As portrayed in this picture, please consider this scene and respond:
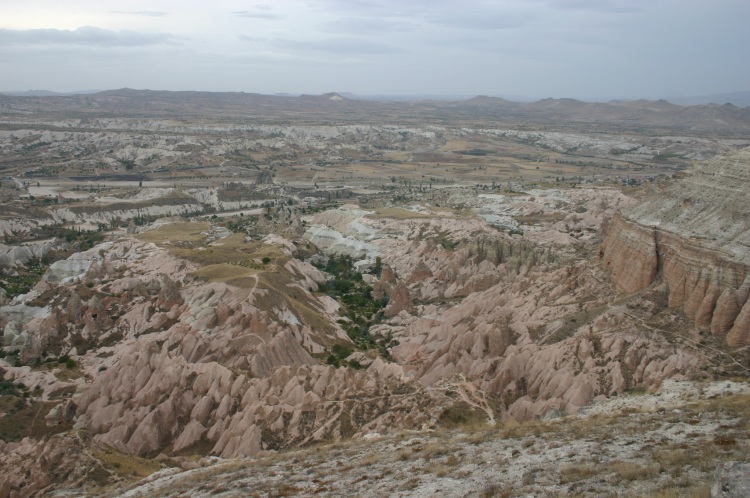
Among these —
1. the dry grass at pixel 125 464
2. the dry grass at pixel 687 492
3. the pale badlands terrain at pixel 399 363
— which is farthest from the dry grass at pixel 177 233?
the dry grass at pixel 687 492

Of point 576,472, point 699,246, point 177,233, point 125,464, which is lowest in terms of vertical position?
point 125,464

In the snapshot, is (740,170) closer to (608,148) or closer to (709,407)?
(709,407)

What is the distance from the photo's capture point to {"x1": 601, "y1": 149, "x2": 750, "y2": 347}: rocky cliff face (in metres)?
25.4

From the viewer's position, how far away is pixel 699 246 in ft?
91.5

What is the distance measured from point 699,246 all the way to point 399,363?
725 inches

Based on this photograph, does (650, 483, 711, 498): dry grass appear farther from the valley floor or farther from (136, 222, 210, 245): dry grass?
(136, 222, 210, 245): dry grass

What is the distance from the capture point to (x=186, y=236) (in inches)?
2483

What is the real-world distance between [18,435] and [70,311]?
1328 centimetres

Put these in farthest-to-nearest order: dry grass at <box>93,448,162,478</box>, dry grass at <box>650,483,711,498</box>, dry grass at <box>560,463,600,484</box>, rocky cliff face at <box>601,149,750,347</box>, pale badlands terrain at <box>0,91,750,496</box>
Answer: rocky cliff face at <box>601,149,750,347</box>, dry grass at <box>93,448,162,478</box>, pale badlands terrain at <box>0,91,750,496</box>, dry grass at <box>560,463,600,484</box>, dry grass at <box>650,483,711,498</box>

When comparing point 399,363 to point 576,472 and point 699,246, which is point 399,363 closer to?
point 699,246

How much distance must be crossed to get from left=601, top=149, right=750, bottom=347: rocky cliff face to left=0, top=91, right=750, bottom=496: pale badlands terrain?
0.11m

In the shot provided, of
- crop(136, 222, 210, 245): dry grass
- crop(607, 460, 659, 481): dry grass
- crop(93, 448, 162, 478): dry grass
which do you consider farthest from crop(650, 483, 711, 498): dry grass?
crop(136, 222, 210, 245): dry grass

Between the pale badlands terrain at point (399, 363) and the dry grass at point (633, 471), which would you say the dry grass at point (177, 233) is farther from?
the dry grass at point (633, 471)

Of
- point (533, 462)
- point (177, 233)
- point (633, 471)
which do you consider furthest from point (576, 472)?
point (177, 233)
